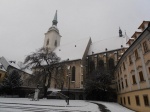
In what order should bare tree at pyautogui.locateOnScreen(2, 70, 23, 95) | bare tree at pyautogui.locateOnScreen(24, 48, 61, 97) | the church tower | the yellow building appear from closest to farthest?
the yellow building
bare tree at pyautogui.locateOnScreen(24, 48, 61, 97)
bare tree at pyautogui.locateOnScreen(2, 70, 23, 95)
the church tower

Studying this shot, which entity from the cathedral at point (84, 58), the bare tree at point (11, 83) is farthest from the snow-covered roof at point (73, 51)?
the bare tree at point (11, 83)

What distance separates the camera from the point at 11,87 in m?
32.7

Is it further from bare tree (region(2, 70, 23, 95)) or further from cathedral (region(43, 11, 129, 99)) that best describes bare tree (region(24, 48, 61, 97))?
bare tree (region(2, 70, 23, 95))

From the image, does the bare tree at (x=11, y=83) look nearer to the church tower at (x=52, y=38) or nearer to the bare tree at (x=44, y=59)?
the bare tree at (x=44, y=59)

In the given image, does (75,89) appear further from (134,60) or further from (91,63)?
(134,60)

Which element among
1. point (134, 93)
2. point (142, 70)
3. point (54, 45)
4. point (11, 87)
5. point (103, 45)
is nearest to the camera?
point (142, 70)

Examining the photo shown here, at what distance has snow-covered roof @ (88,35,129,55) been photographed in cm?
3597

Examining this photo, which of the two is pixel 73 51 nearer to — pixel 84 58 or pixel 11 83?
pixel 84 58

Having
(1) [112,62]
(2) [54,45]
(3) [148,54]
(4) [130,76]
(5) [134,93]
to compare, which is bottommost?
(5) [134,93]

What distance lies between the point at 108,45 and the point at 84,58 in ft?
26.8

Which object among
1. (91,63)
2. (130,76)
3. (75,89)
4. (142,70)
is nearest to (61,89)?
(75,89)

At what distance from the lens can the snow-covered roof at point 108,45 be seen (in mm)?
35969

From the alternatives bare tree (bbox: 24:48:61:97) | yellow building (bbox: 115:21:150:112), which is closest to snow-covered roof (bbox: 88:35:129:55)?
bare tree (bbox: 24:48:61:97)

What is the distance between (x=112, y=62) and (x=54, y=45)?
25988mm
